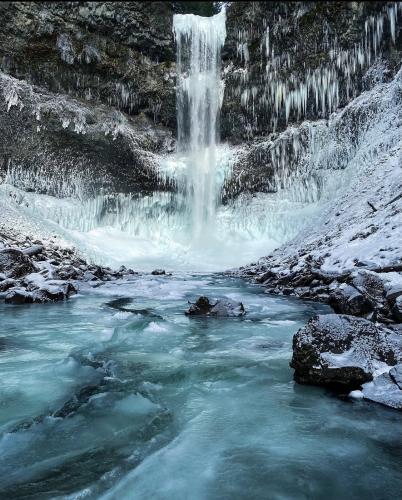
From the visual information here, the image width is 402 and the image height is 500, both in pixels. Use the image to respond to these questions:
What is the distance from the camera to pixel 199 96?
111 ft

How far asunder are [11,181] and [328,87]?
24.3 m

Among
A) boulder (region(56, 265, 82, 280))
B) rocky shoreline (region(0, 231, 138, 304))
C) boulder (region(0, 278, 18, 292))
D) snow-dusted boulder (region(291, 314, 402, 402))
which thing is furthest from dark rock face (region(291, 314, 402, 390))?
boulder (region(56, 265, 82, 280))

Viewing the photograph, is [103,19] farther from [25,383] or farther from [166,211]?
[25,383]

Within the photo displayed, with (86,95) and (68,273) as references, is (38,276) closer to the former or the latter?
(68,273)

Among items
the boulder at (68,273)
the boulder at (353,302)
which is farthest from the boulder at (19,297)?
the boulder at (353,302)

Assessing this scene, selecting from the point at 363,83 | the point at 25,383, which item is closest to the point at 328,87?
the point at 363,83

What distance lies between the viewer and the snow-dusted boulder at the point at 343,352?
4.39 metres

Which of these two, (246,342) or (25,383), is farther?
(246,342)

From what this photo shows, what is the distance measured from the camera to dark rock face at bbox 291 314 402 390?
4.40 meters

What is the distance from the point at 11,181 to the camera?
29.1 meters

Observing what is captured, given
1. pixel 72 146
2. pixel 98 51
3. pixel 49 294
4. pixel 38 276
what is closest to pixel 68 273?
pixel 38 276

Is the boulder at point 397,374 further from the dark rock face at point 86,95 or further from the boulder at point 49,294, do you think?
the dark rock face at point 86,95

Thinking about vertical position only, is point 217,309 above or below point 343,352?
below

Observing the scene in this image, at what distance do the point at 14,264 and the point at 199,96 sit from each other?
969 inches
